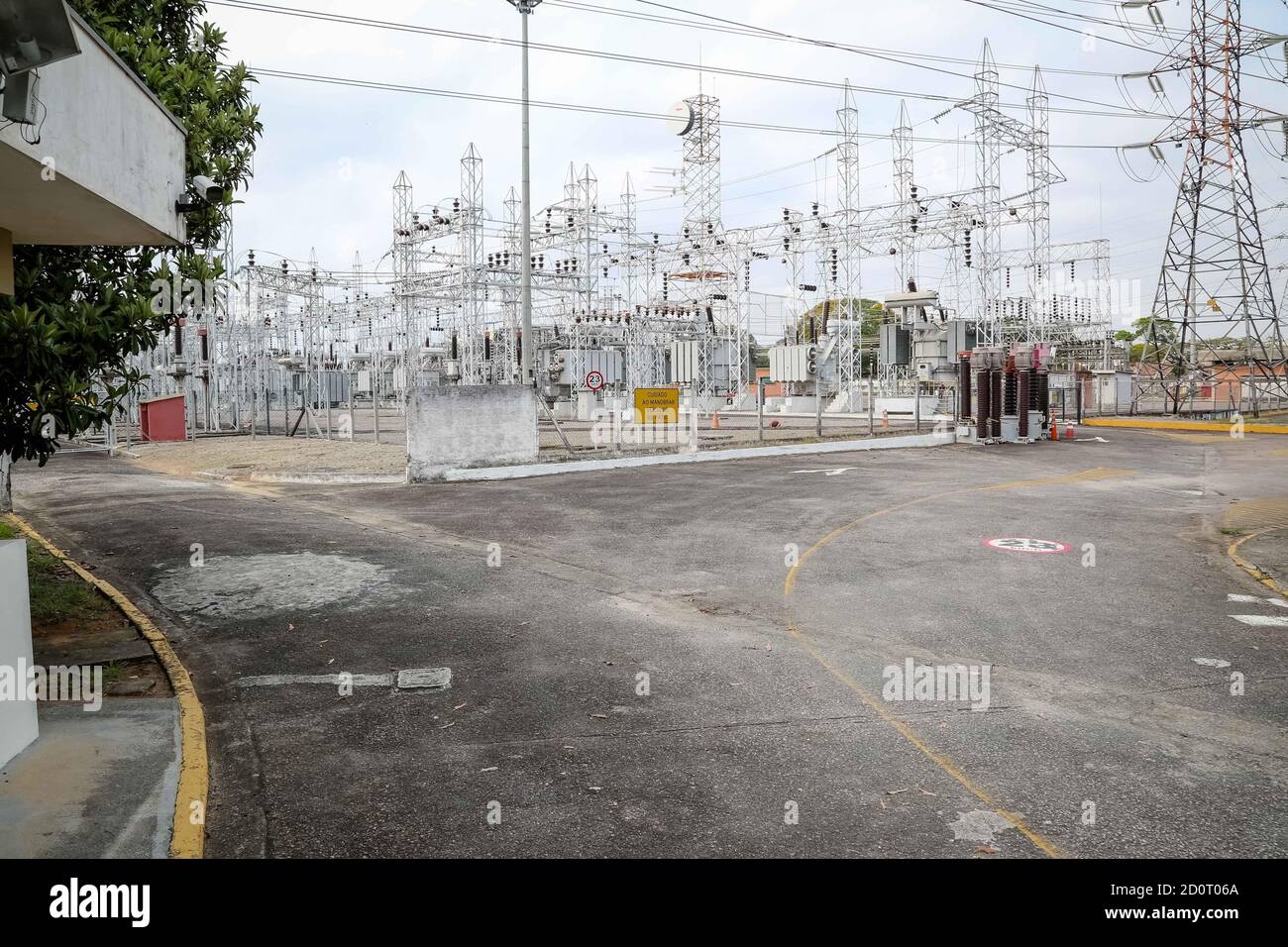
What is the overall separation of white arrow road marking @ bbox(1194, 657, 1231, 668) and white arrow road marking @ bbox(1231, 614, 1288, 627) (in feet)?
4.69

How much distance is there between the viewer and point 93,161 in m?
6.04

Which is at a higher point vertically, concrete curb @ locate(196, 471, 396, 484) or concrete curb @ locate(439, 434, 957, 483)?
concrete curb @ locate(439, 434, 957, 483)

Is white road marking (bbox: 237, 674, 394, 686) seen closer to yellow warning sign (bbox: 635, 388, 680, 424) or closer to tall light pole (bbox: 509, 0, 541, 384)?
tall light pole (bbox: 509, 0, 541, 384)

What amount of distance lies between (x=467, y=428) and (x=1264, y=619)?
15390 millimetres

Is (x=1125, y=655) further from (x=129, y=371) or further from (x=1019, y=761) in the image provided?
(x=129, y=371)

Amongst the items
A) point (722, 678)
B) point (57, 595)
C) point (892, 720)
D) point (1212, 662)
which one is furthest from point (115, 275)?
point (1212, 662)

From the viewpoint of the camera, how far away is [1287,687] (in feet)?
21.5

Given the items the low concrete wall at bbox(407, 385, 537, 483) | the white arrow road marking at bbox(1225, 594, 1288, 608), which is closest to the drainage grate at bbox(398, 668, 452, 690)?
the white arrow road marking at bbox(1225, 594, 1288, 608)

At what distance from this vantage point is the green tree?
6699mm

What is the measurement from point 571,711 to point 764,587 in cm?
410

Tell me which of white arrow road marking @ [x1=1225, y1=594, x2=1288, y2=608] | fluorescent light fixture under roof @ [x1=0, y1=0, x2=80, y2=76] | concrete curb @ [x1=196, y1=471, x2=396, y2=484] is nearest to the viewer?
fluorescent light fixture under roof @ [x1=0, y1=0, x2=80, y2=76]

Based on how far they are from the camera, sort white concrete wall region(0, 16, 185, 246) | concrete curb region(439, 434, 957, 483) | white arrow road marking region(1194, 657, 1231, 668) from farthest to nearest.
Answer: concrete curb region(439, 434, 957, 483) → white arrow road marking region(1194, 657, 1231, 668) → white concrete wall region(0, 16, 185, 246)
